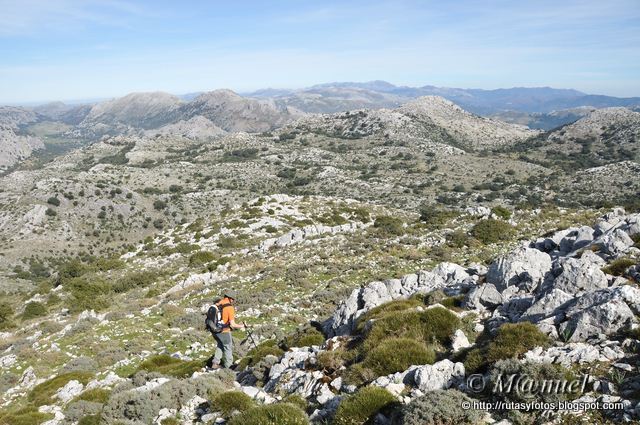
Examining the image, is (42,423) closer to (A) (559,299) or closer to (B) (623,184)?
(A) (559,299)

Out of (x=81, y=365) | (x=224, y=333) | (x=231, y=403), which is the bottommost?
(x=81, y=365)

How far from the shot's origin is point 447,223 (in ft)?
134

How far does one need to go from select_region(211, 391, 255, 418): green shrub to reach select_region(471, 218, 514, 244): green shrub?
84.1 ft

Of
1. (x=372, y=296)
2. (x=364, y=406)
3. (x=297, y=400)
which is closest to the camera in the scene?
(x=364, y=406)

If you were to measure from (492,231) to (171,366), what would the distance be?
85.8 ft

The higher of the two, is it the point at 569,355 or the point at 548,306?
the point at 569,355

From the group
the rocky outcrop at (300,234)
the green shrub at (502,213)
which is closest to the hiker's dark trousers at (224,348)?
the rocky outcrop at (300,234)

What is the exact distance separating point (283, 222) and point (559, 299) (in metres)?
38.2

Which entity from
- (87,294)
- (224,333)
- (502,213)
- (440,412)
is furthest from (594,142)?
(440,412)

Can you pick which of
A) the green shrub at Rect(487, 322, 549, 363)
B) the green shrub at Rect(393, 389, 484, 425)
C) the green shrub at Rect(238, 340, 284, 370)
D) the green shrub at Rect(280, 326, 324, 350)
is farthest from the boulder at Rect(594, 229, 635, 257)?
the green shrub at Rect(238, 340, 284, 370)

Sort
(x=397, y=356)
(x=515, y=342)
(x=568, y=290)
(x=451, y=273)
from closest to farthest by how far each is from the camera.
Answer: (x=515, y=342)
(x=397, y=356)
(x=568, y=290)
(x=451, y=273)

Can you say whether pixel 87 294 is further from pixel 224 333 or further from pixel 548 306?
pixel 548 306

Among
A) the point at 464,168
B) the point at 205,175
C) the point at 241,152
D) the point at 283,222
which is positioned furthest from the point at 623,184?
the point at 241,152

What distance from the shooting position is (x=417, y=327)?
12086 millimetres
